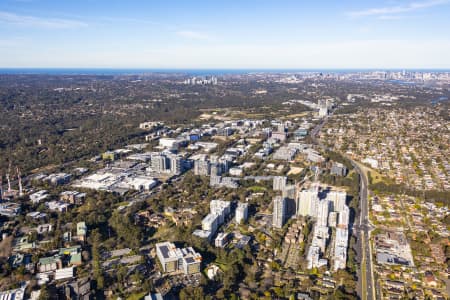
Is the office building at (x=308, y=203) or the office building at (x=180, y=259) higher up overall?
the office building at (x=308, y=203)

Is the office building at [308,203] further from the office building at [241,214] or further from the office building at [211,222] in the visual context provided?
the office building at [211,222]

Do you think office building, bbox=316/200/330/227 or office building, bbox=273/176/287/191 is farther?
office building, bbox=273/176/287/191

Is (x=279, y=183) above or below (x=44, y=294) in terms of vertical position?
above

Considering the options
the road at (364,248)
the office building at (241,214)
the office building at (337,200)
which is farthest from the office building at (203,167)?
the road at (364,248)

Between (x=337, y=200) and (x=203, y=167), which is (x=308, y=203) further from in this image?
(x=203, y=167)

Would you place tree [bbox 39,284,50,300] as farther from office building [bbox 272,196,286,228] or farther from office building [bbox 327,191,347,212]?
office building [bbox 327,191,347,212]

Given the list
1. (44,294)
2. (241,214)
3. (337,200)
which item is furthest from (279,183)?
(44,294)

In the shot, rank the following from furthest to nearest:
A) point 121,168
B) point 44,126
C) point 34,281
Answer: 1. point 44,126
2. point 121,168
3. point 34,281

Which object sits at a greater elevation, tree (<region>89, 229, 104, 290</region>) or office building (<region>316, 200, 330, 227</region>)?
office building (<region>316, 200, 330, 227</region>)

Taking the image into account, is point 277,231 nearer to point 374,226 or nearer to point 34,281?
point 374,226

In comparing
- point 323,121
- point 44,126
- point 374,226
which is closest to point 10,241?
point 374,226

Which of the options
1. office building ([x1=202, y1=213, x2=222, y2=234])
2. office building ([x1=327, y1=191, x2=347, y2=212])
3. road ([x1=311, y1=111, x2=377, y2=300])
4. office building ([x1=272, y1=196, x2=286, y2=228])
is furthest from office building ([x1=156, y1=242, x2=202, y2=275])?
office building ([x1=327, y1=191, x2=347, y2=212])
